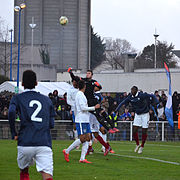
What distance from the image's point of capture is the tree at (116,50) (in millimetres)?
106688

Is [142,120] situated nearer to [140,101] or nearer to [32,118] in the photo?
[140,101]

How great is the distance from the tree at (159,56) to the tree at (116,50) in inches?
116

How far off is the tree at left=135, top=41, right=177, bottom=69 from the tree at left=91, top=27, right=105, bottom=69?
23.5 ft

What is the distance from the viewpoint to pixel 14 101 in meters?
7.59

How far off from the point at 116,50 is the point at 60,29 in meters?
30.0

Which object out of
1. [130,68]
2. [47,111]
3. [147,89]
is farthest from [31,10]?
[47,111]

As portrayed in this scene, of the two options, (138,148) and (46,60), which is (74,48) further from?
(138,148)

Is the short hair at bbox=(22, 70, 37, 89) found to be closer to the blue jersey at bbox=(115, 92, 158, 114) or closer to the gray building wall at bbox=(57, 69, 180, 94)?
the blue jersey at bbox=(115, 92, 158, 114)

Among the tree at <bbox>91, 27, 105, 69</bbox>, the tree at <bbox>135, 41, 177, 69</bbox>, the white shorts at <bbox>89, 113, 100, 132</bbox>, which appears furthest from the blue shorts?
the tree at <bbox>91, 27, 105, 69</bbox>

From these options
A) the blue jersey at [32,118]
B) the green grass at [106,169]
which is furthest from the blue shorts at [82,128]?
the blue jersey at [32,118]

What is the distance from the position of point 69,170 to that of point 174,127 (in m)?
13.5

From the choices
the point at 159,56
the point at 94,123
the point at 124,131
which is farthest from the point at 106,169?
the point at 159,56

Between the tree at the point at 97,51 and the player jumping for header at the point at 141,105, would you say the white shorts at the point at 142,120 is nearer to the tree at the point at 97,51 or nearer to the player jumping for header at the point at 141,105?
the player jumping for header at the point at 141,105

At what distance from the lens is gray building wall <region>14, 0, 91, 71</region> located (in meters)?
82.6
